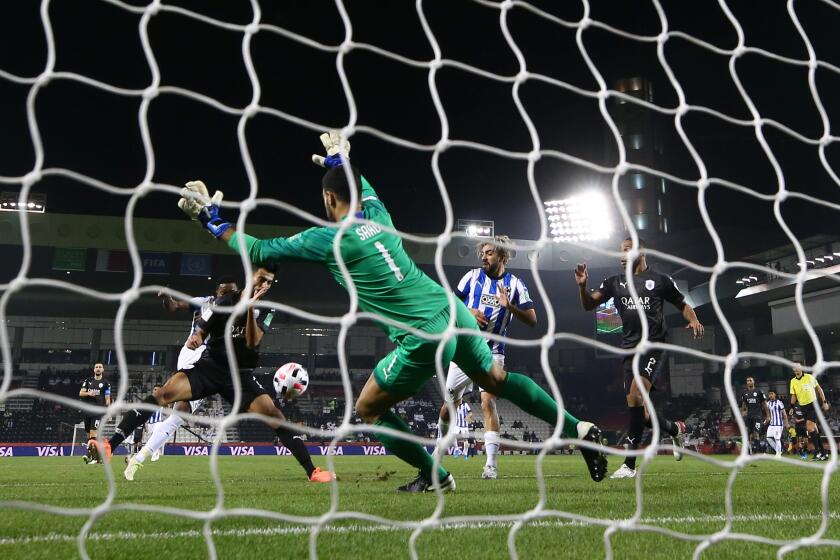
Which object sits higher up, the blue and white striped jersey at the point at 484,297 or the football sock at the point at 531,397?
the blue and white striped jersey at the point at 484,297

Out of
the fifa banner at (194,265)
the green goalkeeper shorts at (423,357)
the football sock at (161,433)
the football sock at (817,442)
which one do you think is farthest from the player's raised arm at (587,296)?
the fifa banner at (194,265)

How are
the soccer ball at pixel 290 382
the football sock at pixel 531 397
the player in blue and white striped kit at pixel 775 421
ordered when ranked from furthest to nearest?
1. the player in blue and white striped kit at pixel 775 421
2. the soccer ball at pixel 290 382
3. the football sock at pixel 531 397

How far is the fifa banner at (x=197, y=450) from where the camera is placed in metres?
22.5

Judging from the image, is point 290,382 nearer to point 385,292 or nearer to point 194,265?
point 385,292

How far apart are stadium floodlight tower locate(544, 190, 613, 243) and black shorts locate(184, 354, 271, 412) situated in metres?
28.5

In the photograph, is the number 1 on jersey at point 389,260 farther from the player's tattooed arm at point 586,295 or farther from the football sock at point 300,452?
the football sock at point 300,452

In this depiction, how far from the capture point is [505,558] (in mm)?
2459

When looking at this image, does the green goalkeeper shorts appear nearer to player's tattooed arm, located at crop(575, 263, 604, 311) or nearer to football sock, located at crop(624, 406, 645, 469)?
player's tattooed arm, located at crop(575, 263, 604, 311)

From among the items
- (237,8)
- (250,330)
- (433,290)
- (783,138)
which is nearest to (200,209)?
(433,290)

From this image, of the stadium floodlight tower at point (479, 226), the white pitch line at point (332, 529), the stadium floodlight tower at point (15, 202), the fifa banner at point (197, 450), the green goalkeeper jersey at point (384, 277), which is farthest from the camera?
the stadium floodlight tower at point (479, 226)

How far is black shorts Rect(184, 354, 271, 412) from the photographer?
21.6 ft

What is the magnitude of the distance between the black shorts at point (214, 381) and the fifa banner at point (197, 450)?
576 inches

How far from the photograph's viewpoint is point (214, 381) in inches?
261

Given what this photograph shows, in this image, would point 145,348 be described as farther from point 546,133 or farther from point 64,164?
point 546,133
